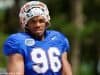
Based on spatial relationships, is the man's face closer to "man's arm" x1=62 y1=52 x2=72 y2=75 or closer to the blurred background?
"man's arm" x1=62 y1=52 x2=72 y2=75

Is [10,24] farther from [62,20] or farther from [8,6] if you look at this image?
[62,20]

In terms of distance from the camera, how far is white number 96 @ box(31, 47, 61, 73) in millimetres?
5879

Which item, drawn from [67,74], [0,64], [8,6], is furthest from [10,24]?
[67,74]

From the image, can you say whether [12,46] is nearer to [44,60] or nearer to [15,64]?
[15,64]

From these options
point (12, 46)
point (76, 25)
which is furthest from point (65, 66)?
point (76, 25)

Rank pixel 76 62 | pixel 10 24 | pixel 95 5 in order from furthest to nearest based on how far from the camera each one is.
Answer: pixel 10 24 < pixel 95 5 < pixel 76 62

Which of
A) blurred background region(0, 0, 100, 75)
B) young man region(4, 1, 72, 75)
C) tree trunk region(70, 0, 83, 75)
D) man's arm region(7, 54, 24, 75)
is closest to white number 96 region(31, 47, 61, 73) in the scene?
young man region(4, 1, 72, 75)

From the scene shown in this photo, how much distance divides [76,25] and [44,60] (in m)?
20.6

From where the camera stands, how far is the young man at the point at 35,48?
230 inches

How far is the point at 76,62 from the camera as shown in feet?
90.7

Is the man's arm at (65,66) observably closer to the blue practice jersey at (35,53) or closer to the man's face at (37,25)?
the blue practice jersey at (35,53)

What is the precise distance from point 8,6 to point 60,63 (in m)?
28.6

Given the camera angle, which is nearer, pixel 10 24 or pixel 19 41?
pixel 19 41

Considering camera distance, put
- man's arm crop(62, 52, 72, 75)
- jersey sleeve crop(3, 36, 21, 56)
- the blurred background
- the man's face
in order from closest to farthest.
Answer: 1. jersey sleeve crop(3, 36, 21, 56)
2. the man's face
3. man's arm crop(62, 52, 72, 75)
4. the blurred background
